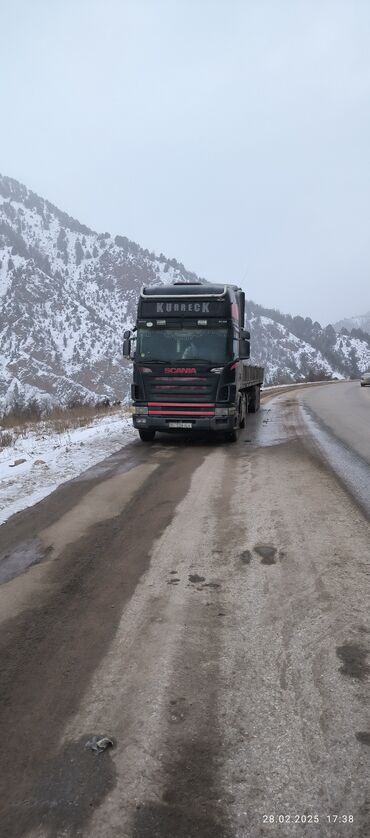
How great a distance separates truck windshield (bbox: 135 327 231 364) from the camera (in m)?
10.4

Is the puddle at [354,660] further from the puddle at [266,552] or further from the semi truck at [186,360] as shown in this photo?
the semi truck at [186,360]

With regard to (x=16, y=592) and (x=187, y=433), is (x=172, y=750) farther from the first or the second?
(x=187, y=433)

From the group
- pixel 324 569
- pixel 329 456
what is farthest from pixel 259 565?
pixel 329 456

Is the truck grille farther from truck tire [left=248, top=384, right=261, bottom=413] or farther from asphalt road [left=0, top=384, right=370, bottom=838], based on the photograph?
truck tire [left=248, top=384, right=261, bottom=413]

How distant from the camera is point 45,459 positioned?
9.20m

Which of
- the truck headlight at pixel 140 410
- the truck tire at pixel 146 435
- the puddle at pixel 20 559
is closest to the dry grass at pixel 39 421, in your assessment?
the truck tire at pixel 146 435

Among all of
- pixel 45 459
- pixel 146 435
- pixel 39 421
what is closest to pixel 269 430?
pixel 146 435

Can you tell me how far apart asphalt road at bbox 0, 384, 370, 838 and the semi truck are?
4887 mm

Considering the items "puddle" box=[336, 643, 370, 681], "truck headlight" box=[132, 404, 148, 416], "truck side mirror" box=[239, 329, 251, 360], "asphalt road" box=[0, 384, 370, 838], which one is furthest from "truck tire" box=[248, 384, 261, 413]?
"puddle" box=[336, 643, 370, 681]

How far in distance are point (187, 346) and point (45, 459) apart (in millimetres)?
3732

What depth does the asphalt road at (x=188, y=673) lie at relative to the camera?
1888 mm

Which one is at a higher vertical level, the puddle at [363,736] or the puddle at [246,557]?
the puddle at [246,557]

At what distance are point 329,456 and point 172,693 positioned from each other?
6.83m

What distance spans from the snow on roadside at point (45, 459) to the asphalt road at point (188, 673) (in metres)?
1.29
